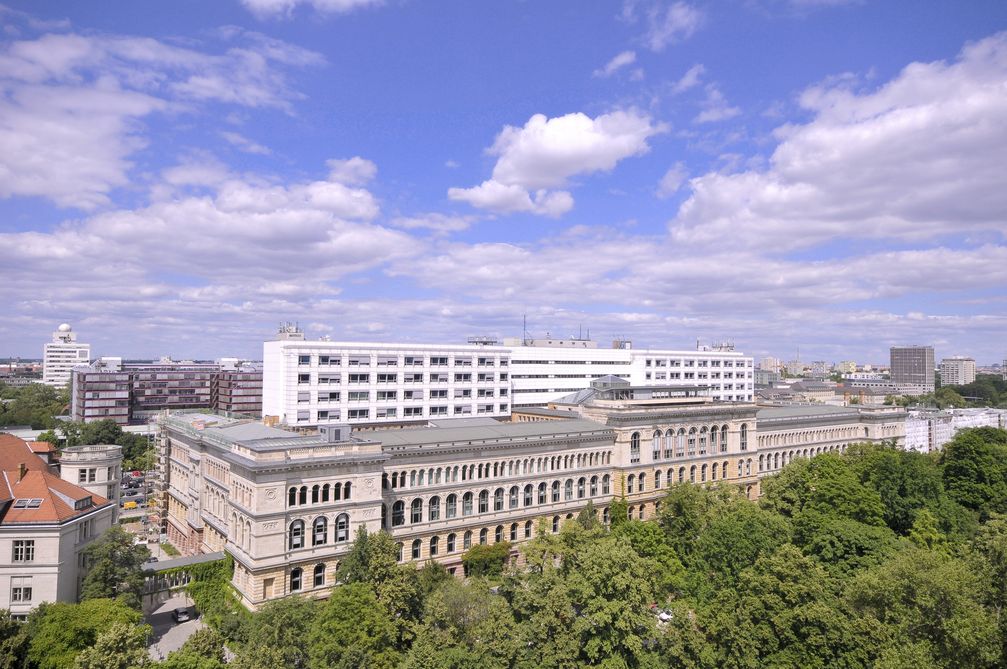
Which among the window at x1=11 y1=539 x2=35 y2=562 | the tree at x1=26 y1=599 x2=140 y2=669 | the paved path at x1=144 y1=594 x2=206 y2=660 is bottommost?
the paved path at x1=144 y1=594 x2=206 y2=660

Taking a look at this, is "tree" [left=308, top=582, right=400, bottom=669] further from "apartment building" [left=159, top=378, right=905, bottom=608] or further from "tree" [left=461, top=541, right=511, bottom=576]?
"tree" [left=461, top=541, right=511, bottom=576]

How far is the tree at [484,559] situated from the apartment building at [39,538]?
41.4 meters

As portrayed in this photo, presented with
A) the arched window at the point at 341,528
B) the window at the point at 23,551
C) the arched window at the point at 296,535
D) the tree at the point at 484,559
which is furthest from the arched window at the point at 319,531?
the window at the point at 23,551

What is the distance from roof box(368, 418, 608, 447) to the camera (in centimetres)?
7694

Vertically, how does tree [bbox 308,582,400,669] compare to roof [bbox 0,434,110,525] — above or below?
below

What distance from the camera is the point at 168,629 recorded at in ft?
212

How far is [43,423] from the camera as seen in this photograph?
174 m

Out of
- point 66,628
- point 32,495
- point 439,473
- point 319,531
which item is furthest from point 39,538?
point 439,473

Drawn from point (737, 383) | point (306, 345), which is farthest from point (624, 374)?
point (306, 345)

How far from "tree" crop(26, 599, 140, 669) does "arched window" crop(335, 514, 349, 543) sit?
19015 millimetres

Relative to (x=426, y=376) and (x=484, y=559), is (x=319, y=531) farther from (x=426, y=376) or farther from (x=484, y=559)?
(x=426, y=376)

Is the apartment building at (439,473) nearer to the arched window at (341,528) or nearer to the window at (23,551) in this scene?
the arched window at (341,528)

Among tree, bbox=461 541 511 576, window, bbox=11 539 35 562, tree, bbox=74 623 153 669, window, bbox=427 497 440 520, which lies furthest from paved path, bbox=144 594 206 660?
tree, bbox=461 541 511 576

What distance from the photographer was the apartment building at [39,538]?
5934 centimetres
